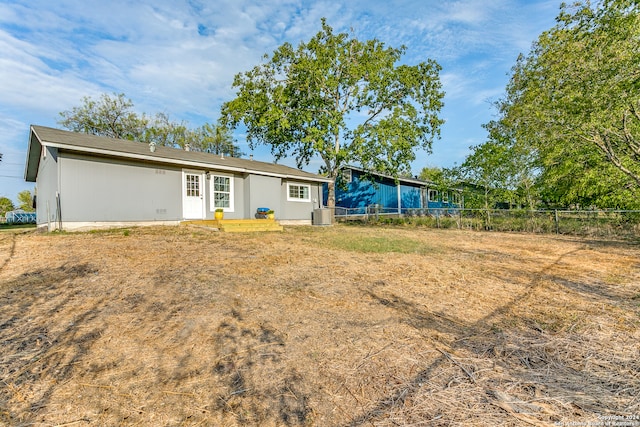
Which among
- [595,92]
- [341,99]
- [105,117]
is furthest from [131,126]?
[595,92]

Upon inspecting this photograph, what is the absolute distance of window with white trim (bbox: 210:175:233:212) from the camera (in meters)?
11.7

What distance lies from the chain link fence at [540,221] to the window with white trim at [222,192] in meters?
9.34

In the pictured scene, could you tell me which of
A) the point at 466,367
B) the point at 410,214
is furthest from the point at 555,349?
the point at 410,214

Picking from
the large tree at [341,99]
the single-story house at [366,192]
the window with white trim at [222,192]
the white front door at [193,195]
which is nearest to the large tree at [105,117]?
the large tree at [341,99]

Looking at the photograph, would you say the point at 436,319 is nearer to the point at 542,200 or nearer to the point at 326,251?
the point at 326,251

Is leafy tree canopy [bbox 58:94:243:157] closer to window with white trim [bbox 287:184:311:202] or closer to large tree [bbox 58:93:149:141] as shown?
large tree [bbox 58:93:149:141]

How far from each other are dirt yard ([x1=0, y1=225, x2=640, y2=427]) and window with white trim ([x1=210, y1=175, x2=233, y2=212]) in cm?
705

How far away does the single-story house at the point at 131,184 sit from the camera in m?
8.52

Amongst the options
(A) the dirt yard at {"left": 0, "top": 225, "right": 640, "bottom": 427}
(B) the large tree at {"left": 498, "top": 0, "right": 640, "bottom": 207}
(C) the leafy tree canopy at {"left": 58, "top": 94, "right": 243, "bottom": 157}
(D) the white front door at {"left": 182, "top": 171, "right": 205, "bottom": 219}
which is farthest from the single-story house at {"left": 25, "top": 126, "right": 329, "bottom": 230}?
(C) the leafy tree canopy at {"left": 58, "top": 94, "right": 243, "bottom": 157}

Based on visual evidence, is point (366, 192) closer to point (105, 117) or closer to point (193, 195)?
point (193, 195)

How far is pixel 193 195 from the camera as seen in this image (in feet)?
36.5

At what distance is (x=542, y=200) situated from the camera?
1800 cm

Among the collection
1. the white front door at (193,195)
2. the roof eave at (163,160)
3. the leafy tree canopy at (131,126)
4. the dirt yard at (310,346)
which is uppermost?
the leafy tree canopy at (131,126)

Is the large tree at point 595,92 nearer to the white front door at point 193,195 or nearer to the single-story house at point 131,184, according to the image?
the single-story house at point 131,184
